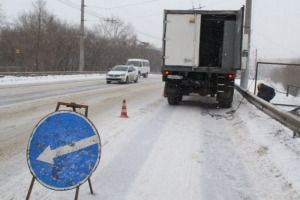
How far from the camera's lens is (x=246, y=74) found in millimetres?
16078

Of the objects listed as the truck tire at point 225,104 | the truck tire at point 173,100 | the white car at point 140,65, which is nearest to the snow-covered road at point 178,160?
the truck tire at point 225,104

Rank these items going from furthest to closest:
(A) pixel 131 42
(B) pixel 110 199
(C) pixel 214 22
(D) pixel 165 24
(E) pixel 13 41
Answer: (A) pixel 131 42
(E) pixel 13 41
(C) pixel 214 22
(D) pixel 165 24
(B) pixel 110 199

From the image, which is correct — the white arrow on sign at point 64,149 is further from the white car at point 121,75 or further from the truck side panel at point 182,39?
the white car at point 121,75

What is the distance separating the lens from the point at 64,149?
3195 millimetres

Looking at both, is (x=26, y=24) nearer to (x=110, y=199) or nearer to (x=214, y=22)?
(x=214, y=22)

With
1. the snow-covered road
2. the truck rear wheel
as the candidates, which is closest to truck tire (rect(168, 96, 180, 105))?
the truck rear wheel

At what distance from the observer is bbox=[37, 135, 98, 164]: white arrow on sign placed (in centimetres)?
315

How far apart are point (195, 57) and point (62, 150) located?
355 inches

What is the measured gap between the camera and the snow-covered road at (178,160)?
399 centimetres

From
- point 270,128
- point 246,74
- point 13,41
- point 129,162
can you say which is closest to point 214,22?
point 246,74

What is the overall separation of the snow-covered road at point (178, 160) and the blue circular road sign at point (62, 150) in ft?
2.29

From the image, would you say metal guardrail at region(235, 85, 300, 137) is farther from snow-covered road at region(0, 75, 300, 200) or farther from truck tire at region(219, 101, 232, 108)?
truck tire at region(219, 101, 232, 108)

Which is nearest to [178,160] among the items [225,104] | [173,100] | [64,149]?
[64,149]

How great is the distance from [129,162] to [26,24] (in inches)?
2131
